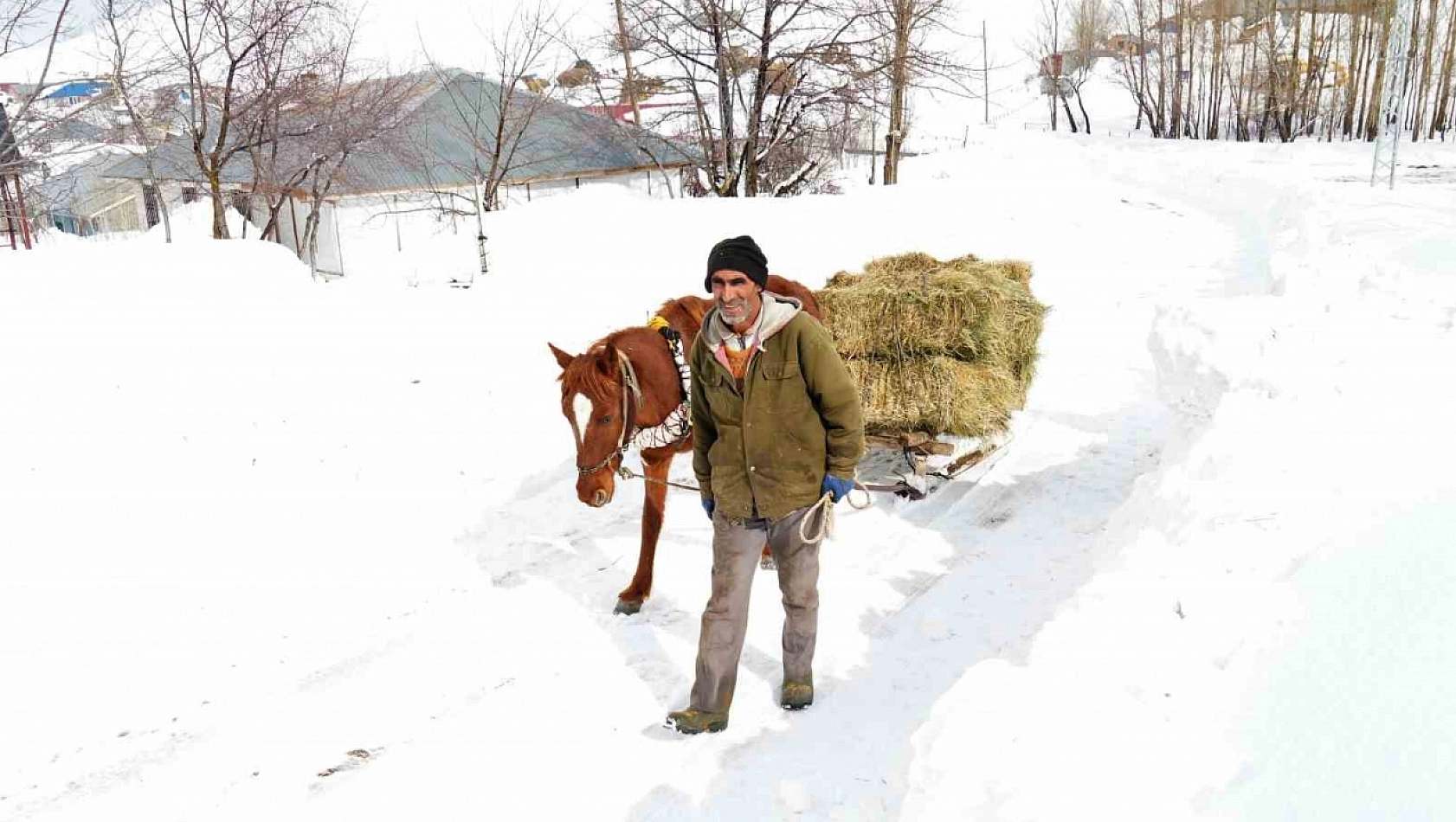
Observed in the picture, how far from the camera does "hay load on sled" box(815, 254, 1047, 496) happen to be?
623 centimetres

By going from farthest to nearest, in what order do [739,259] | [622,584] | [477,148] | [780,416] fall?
1. [477,148]
2. [622,584]
3. [780,416]
4. [739,259]

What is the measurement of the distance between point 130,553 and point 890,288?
5.26 meters

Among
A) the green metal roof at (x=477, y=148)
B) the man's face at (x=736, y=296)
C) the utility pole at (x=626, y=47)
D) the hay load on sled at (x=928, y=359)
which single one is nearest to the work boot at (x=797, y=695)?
the man's face at (x=736, y=296)

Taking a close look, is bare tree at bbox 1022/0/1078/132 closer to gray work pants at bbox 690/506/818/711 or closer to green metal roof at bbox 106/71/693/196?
green metal roof at bbox 106/71/693/196

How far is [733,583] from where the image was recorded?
4160 millimetres

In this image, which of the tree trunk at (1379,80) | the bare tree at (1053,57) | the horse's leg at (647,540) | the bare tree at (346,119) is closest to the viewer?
the horse's leg at (647,540)

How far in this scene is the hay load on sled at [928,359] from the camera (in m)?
6.23

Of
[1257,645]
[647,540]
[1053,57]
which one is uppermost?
[1053,57]

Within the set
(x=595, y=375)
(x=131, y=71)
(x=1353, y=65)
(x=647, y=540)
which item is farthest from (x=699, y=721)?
(x=1353, y=65)

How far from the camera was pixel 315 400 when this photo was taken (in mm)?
8422

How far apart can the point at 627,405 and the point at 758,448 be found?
124cm

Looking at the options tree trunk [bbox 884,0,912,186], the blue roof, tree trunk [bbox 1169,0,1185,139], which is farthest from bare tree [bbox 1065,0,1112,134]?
the blue roof

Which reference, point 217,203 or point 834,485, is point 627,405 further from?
point 217,203

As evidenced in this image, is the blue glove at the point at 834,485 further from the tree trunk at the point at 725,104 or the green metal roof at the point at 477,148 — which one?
the green metal roof at the point at 477,148
